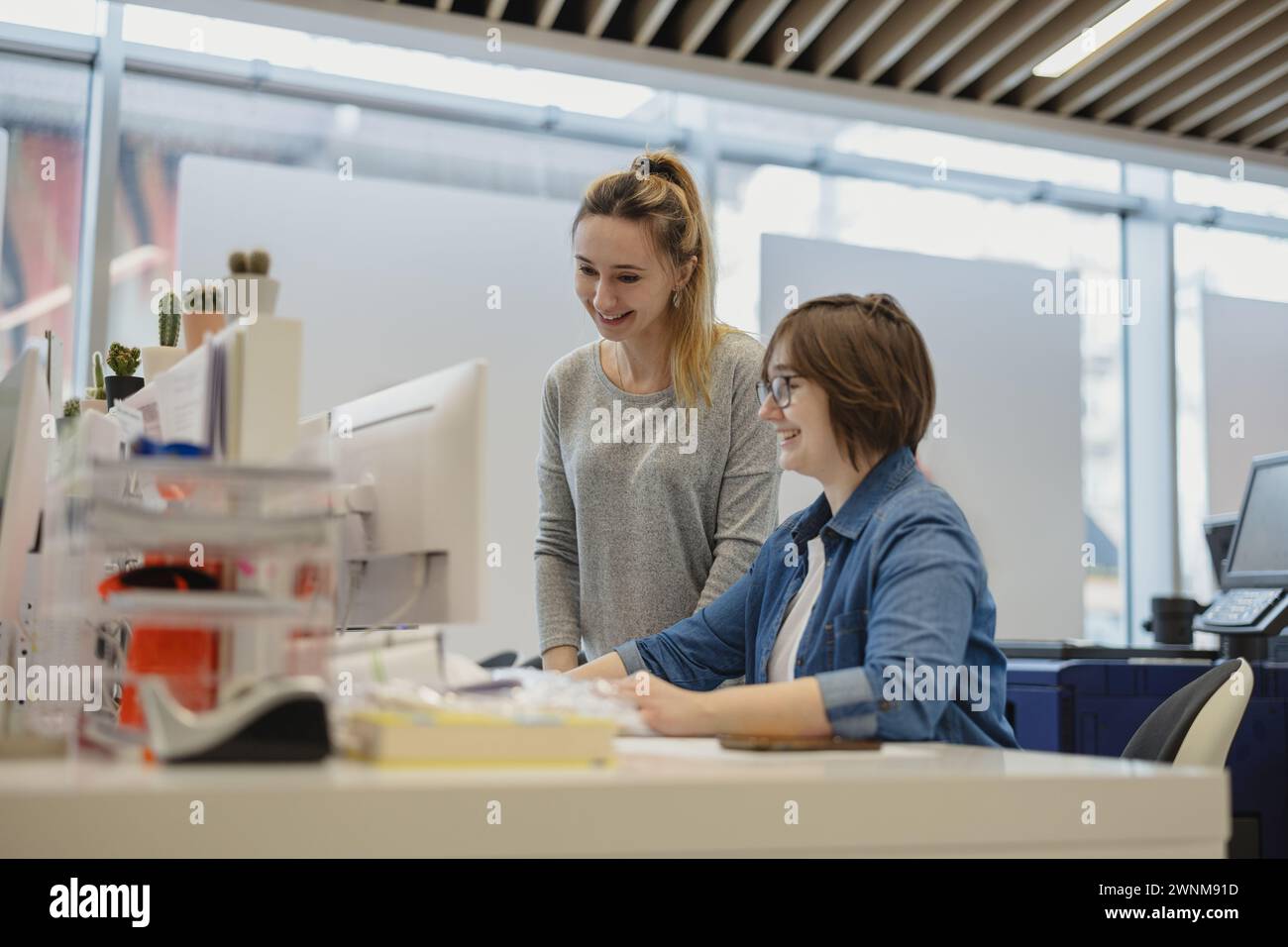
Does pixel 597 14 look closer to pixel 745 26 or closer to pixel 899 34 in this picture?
pixel 745 26

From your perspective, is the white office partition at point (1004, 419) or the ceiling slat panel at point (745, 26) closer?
the ceiling slat panel at point (745, 26)

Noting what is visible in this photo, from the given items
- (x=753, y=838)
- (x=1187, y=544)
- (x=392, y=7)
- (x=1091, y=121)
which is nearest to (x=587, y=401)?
(x=753, y=838)

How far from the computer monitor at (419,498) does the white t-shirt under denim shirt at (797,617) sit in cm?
58

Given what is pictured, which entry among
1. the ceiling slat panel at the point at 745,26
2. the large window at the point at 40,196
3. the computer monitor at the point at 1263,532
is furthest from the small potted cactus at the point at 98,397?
the computer monitor at the point at 1263,532

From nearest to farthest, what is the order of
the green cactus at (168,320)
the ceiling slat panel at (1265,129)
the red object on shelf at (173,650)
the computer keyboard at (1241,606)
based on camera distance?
the red object on shelf at (173,650), the green cactus at (168,320), the computer keyboard at (1241,606), the ceiling slat panel at (1265,129)

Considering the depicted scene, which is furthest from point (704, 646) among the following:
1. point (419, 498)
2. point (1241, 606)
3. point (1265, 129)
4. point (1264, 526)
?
point (1265, 129)

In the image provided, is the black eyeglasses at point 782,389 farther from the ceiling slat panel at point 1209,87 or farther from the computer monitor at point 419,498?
the ceiling slat panel at point 1209,87

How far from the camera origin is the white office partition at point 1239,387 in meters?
6.65

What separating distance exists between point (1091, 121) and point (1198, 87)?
1.40 ft

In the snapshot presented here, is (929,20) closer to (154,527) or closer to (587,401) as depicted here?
(587,401)

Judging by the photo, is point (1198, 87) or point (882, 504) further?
point (1198, 87)

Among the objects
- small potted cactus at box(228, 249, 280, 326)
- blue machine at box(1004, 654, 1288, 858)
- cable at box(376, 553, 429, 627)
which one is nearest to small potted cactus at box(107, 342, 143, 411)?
small potted cactus at box(228, 249, 280, 326)

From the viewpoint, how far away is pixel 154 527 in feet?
3.67
